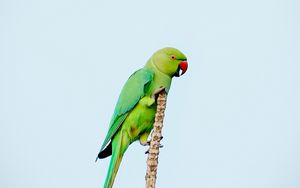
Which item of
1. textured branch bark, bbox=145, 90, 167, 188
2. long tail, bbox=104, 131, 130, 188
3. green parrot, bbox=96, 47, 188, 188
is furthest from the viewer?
green parrot, bbox=96, 47, 188, 188

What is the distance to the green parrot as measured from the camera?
178 inches

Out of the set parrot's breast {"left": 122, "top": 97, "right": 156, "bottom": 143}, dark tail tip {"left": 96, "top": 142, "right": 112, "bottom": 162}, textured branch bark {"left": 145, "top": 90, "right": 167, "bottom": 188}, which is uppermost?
parrot's breast {"left": 122, "top": 97, "right": 156, "bottom": 143}

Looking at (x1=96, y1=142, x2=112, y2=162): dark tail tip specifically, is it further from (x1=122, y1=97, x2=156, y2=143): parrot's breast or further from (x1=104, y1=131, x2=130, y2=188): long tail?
(x1=122, y1=97, x2=156, y2=143): parrot's breast

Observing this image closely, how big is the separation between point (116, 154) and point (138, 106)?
20.7 inches

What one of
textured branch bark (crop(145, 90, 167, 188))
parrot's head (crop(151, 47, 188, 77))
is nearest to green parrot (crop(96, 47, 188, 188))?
parrot's head (crop(151, 47, 188, 77))

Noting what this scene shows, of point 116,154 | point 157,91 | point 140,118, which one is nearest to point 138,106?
point 140,118

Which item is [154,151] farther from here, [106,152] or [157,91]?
[106,152]

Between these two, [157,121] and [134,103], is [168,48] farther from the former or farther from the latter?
[157,121]

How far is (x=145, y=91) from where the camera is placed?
4.59 metres

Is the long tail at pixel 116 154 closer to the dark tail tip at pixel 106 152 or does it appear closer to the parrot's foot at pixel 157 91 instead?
the dark tail tip at pixel 106 152

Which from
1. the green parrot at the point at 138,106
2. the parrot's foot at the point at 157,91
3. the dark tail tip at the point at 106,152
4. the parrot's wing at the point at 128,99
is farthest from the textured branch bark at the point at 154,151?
the dark tail tip at the point at 106,152

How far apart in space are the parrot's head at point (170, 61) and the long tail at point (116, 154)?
79 cm

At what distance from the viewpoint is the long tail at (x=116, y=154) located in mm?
4137

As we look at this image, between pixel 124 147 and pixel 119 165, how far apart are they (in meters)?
0.22
